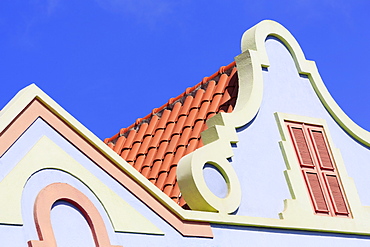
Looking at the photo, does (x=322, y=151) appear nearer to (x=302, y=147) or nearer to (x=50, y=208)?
(x=302, y=147)

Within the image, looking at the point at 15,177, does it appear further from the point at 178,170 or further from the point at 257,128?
the point at 257,128

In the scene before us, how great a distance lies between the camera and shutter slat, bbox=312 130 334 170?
12.0 metres

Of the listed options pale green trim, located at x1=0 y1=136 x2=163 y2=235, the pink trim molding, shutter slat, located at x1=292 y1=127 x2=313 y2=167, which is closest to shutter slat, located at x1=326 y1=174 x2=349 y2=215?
shutter slat, located at x1=292 y1=127 x2=313 y2=167

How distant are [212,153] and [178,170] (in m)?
0.53

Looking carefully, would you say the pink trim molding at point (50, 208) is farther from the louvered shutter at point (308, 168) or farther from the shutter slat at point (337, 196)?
the shutter slat at point (337, 196)

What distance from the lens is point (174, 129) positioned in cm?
1308

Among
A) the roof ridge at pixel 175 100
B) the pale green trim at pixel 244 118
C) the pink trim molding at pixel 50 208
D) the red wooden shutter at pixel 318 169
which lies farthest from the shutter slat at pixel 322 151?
the pink trim molding at pixel 50 208

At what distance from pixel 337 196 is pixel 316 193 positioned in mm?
441

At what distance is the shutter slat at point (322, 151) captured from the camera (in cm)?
1201

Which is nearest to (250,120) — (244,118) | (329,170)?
(244,118)

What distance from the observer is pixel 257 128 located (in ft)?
37.8

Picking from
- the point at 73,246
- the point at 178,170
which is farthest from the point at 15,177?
the point at 178,170

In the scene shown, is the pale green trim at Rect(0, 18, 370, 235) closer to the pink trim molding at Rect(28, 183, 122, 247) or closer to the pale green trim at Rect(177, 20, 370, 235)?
the pale green trim at Rect(177, 20, 370, 235)

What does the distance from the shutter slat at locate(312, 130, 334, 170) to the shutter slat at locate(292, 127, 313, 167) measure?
0.22m
